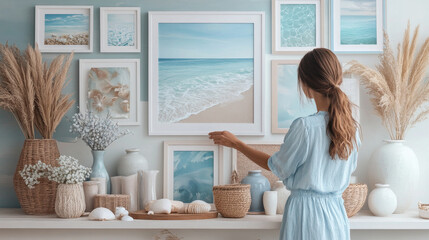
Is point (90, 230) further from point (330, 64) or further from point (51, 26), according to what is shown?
point (330, 64)

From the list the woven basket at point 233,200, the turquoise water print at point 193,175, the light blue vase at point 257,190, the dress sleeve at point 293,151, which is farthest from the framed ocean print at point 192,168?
the dress sleeve at point 293,151

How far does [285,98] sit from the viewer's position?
10.4 ft

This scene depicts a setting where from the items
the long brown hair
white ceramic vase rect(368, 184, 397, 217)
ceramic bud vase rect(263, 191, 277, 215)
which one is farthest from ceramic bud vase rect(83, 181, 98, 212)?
white ceramic vase rect(368, 184, 397, 217)

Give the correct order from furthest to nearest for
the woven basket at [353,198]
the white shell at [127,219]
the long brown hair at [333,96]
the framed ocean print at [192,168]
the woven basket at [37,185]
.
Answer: the framed ocean print at [192,168] < the woven basket at [37,185] < the woven basket at [353,198] < the white shell at [127,219] < the long brown hair at [333,96]

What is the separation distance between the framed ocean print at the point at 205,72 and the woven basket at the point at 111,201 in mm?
472

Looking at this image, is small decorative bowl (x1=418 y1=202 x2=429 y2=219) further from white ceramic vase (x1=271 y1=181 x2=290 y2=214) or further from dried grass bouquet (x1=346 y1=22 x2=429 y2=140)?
white ceramic vase (x1=271 y1=181 x2=290 y2=214)

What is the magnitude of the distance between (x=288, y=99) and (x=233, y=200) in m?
0.79

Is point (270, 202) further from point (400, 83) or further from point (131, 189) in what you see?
point (400, 83)

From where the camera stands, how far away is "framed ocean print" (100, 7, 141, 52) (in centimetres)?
314

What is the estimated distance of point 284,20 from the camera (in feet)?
10.4

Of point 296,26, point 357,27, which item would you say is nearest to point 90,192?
point 296,26

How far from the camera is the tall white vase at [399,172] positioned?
9.71 ft

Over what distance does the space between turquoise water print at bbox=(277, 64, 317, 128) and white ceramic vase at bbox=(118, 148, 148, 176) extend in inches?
34.4

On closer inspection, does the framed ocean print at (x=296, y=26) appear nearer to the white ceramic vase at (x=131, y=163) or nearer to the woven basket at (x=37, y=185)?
the white ceramic vase at (x=131, y=163)
